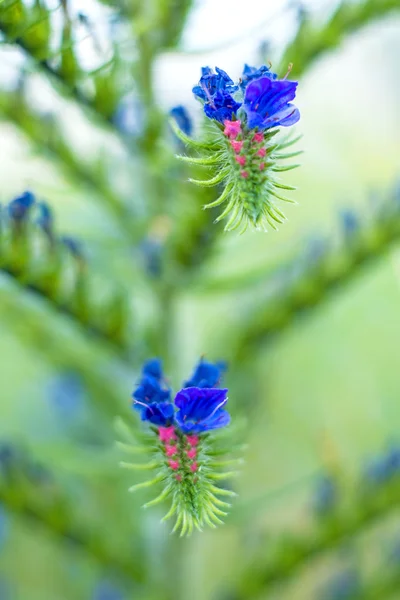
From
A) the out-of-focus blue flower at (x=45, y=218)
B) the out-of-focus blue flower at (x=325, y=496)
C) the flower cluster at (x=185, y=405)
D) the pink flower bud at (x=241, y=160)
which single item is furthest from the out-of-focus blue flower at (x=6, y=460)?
the pink flower bud at (x=241, y=160)

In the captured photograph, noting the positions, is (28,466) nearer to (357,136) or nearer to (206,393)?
(206,393)

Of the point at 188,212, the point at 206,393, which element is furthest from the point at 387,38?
the point at 206,393

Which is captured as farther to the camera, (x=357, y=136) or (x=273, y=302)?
(x=357, y=136)

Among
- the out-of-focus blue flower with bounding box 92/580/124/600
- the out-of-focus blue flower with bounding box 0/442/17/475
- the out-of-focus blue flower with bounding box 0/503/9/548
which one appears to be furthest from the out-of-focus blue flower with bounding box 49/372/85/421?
the out-of-focus blue flower with bounding box 0/442/17/475

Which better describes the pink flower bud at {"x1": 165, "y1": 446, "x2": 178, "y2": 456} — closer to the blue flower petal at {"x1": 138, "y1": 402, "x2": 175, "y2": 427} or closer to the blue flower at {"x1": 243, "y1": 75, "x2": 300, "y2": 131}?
the blue flower petal at {"x1": 138, "y1": 402, "x2": 175, "y2": 427}

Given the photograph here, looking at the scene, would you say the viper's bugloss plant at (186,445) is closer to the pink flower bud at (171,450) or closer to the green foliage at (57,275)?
the pink flower bud at (171,450)
